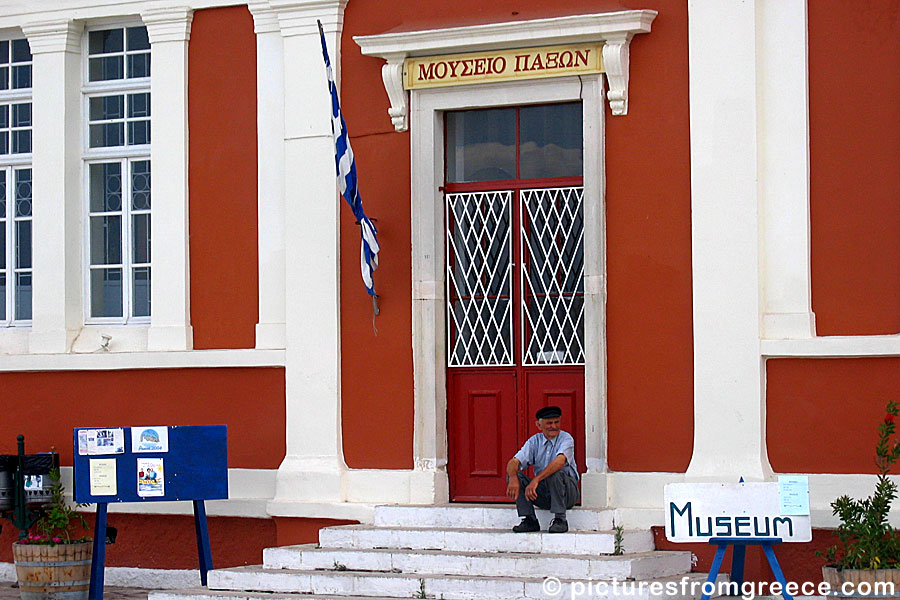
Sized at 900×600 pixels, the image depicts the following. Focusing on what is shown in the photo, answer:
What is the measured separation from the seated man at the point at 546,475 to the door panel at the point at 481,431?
763mm

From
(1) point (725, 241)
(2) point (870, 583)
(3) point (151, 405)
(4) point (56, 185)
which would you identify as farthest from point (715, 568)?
(4) point (56, 185)

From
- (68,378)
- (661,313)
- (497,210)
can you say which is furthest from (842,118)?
(68,378)

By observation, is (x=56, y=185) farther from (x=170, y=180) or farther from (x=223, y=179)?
(x=223, y=179)

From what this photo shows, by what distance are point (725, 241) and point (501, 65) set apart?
7.15 feet

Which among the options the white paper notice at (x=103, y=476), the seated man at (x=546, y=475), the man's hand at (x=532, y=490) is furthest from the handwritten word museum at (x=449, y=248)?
the white paper notice at (x=103, y=476)

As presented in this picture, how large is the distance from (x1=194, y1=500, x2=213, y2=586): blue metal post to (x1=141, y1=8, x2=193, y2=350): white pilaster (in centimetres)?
173

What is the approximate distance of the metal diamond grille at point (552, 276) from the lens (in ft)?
39.9

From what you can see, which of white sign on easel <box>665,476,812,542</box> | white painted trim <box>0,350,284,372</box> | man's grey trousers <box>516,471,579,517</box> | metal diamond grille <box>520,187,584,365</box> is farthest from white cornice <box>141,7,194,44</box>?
white sign on easel <box>665,476,812,542</box>

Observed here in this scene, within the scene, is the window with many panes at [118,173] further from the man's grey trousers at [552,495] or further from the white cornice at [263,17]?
the man's grey trousers at [552,495]

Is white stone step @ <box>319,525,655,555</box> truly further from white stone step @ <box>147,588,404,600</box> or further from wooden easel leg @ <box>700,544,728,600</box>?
wooden easel leg @ <box>700,544,728,600</box>

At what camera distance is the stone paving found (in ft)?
41.2

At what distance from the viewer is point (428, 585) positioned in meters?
10.8

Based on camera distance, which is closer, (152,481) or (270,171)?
(152,481)

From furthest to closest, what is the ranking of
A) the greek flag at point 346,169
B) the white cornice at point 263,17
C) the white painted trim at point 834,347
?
the white cornice at point 263,17 → the greek flag at point 346,169 → the white painted trim at point 834,347
